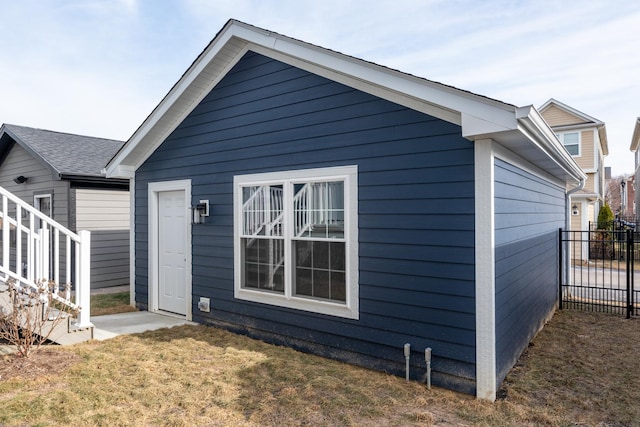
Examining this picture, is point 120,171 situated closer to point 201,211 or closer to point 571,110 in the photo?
point 201,211

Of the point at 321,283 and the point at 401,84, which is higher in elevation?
the point at 401,84

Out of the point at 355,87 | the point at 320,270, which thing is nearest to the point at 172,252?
the point at 320,270

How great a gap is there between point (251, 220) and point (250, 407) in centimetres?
269

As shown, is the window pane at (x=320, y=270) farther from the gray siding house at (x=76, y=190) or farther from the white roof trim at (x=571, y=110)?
the white roof trim at (x=571, y=110)

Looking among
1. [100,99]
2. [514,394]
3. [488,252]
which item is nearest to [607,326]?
[514,394]

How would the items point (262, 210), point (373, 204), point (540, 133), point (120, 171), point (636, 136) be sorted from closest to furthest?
1. point (540, 133)
2. point (373, 204)
3. point (262, 210)
4. point (120, 171)
5. point (636, 136)

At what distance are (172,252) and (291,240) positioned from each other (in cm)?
283

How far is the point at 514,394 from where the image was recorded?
12.3 ft

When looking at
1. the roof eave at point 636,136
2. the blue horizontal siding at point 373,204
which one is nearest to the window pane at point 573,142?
the roof eave at point 636,136

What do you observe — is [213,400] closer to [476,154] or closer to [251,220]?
[251,220]

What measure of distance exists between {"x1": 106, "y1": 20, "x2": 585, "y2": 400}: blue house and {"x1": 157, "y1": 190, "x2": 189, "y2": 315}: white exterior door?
0.11 feet

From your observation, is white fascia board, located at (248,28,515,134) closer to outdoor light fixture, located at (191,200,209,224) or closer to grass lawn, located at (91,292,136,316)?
outdoor light fixture, located at (191,200,209,224)

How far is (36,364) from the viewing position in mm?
4230

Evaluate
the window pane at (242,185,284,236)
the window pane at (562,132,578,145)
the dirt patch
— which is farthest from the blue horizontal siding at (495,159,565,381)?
the window pane at (562,132,578,145)
